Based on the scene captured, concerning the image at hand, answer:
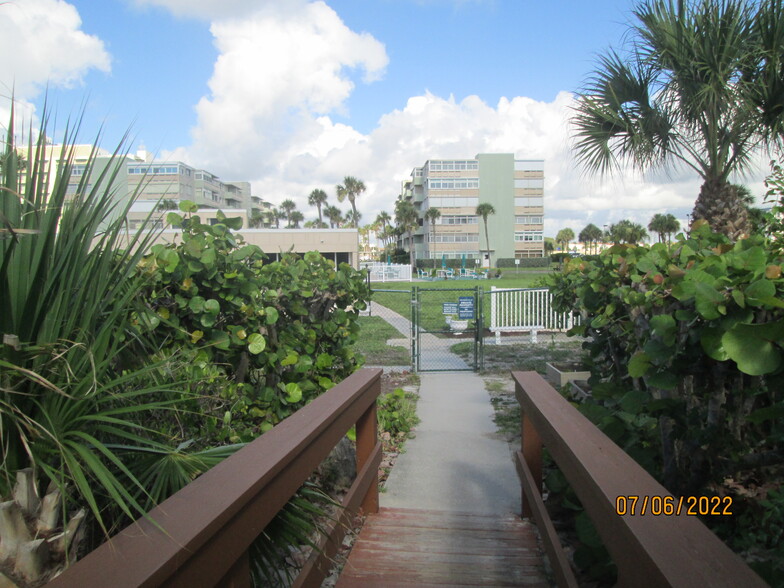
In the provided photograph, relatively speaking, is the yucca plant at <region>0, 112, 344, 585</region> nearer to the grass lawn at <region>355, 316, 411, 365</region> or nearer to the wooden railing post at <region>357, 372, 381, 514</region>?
the wooden railing post at <region>357, 372, 381, 514</region>

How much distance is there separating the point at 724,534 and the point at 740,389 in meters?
0.81

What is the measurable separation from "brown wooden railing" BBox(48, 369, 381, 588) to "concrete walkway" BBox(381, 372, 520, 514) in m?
1.86

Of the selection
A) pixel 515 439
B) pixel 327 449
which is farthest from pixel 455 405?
pixel 327 449

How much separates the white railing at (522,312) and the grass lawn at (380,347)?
2.25m

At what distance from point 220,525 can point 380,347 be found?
1142cm

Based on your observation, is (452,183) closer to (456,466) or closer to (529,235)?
(529,235)

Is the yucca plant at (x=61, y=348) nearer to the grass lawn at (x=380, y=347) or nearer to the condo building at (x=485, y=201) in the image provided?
the grass lawn at (x=380, y=347)

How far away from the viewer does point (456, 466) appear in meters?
4.95

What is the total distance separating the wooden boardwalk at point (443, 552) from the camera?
8.93 feet

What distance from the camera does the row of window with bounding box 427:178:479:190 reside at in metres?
89.7

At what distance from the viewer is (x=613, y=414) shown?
129 inches

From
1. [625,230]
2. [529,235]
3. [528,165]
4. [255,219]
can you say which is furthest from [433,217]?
[255,219]

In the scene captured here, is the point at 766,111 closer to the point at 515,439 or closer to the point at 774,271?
the point at 515,439
